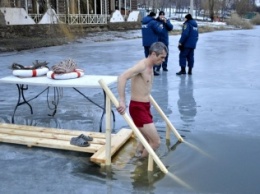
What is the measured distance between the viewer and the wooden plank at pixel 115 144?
13.3 ft

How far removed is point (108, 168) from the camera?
398 centimetres

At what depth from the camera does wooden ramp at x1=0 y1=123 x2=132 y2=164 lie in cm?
435

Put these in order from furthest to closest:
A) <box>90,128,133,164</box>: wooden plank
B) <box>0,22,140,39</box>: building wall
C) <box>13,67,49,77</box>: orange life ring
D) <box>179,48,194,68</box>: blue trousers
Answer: <box>0,22,140,39</box>: building wall, <box>179,48,194,68</box>: blue trousers, <box>13,67,49,77</box>: orange life ring, <box>90,128,133,164</box>: wooden plank

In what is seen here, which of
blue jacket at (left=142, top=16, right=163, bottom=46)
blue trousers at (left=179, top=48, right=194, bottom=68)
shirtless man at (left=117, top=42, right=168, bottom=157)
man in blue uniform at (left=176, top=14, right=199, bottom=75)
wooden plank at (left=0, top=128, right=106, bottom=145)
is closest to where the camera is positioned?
shirtless man at (left=117, top=42, right=168, bottom=157)

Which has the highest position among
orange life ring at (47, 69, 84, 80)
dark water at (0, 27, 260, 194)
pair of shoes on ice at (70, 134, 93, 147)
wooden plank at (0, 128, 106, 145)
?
orange life ring at (47, 69, 84, 80)

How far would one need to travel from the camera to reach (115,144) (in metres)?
4.48

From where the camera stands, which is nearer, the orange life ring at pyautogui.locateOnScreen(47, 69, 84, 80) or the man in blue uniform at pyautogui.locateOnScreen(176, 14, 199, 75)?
the orange life ring at pyautogui.locateOnScreen(47, 69, 84, 80)

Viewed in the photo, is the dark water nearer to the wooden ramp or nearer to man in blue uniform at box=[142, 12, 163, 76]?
the wooden ramp

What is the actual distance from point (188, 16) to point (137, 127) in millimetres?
6109

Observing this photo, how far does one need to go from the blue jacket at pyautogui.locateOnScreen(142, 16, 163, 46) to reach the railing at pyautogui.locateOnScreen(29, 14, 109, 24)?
1517cm

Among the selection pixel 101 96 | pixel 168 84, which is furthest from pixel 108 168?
pixel 168 84

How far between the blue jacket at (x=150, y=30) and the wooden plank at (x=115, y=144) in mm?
4788

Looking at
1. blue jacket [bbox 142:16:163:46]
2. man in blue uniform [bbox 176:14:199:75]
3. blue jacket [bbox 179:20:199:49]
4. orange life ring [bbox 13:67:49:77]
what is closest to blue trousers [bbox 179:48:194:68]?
man in blue uniform [bbox 176:14:199:75]

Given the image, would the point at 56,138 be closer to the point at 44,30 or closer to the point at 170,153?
the point at 170,153
